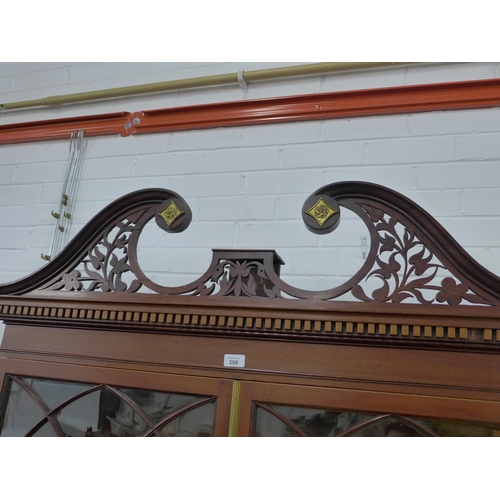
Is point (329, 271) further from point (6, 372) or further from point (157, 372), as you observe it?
point (6, 372)

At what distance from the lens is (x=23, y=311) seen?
40.0 inches

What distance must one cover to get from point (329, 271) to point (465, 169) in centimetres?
51

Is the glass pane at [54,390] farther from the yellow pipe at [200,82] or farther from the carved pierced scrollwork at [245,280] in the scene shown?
the yellow pipe at [200,82]

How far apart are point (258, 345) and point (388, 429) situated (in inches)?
10.6

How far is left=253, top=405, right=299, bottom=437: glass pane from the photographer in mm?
841

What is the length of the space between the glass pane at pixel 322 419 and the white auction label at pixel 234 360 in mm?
116

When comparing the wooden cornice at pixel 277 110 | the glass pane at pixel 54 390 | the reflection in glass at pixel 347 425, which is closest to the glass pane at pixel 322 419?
the reflection in glass at pixel 347 425

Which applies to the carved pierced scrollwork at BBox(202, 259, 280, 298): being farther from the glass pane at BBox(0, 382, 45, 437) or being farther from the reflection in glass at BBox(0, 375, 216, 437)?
the glass pane at BBox(0, 382, 45, 437)

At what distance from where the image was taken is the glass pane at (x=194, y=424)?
34.3 inches

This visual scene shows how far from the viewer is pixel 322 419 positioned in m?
0.83

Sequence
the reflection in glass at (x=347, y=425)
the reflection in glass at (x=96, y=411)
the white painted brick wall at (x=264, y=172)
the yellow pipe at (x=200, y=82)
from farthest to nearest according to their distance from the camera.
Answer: the yellow pipe at (x=200, y=82) → the white painted brick wall at (x=264, y=172) → the reflection in glass at (x=96, y=411) → the reflection in glass at (x=347, y=425)

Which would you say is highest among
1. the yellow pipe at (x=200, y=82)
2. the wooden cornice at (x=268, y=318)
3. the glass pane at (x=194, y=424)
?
the yellow pipe at (x=200, y=82)

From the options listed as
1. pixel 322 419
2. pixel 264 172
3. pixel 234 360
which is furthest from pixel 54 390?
pixel 264 172

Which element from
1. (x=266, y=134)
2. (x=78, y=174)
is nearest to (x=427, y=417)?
(x=266, y=134)
